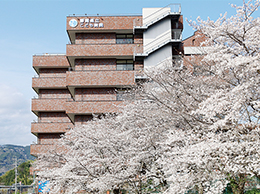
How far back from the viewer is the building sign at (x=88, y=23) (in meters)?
33.0

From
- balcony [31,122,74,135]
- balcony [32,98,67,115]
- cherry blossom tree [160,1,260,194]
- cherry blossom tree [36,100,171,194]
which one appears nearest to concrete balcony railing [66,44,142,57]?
balcony [32,98,67,115]

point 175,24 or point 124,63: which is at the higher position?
point 175,24

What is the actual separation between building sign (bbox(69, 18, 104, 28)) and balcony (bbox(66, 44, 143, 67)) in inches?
91.4

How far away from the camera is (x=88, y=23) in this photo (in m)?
33.1

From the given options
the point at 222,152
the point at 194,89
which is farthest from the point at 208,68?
the point at 222,152

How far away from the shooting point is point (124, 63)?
34.2 m

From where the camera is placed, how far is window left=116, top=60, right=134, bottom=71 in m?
33.9

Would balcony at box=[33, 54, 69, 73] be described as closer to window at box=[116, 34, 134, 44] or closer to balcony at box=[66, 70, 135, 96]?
balcony at box=[66, 70, 135, 96]

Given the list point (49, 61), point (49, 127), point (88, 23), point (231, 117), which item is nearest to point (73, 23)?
point (88, 23)

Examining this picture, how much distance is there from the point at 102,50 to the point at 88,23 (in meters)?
3.53

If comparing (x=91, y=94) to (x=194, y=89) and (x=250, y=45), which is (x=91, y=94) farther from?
(x=250, y=45)

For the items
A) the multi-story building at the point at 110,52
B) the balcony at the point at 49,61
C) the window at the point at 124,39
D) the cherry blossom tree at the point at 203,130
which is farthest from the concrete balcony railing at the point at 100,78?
the cherry blossom tree at the point at 203,130

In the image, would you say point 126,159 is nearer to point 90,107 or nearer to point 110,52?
point 90,107

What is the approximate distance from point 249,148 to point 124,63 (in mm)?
26346
